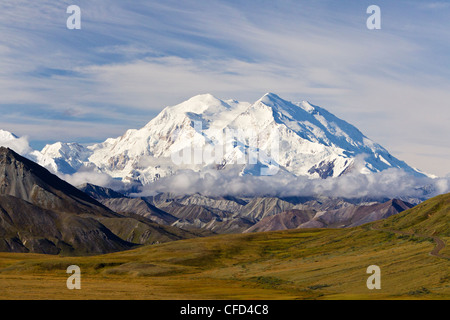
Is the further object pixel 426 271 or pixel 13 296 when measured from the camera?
pixel 426 271

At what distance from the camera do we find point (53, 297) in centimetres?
15112

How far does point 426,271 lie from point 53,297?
103 metres
